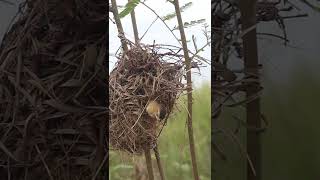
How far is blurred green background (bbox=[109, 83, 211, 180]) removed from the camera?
1.76 feet

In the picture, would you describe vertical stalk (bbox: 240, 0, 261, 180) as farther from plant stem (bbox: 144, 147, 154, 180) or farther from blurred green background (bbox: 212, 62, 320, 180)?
plant stem (bbox: 144, 147, 154, 180)

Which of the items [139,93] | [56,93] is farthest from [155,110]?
[56,93]

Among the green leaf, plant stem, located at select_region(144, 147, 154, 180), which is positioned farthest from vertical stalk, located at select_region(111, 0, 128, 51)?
plant stem, located at select_region(144, 147, 154, 180)

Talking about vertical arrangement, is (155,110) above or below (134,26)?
below

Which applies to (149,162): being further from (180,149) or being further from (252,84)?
(252,84)

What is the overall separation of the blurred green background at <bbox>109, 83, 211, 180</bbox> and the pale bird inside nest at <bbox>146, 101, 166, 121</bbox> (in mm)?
29

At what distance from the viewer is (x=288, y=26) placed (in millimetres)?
444

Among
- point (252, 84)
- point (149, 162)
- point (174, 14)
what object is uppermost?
point (174, 14)

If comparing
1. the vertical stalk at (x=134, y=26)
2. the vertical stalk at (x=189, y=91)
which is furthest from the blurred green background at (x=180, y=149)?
the vertical stalk at (x=134, y=26)

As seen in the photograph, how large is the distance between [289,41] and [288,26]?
0.02m

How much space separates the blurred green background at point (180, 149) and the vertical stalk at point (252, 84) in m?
0.10

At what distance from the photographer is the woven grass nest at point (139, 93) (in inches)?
18.9

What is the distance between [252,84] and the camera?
0.44 meters

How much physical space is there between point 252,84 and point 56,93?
0.21 meters
